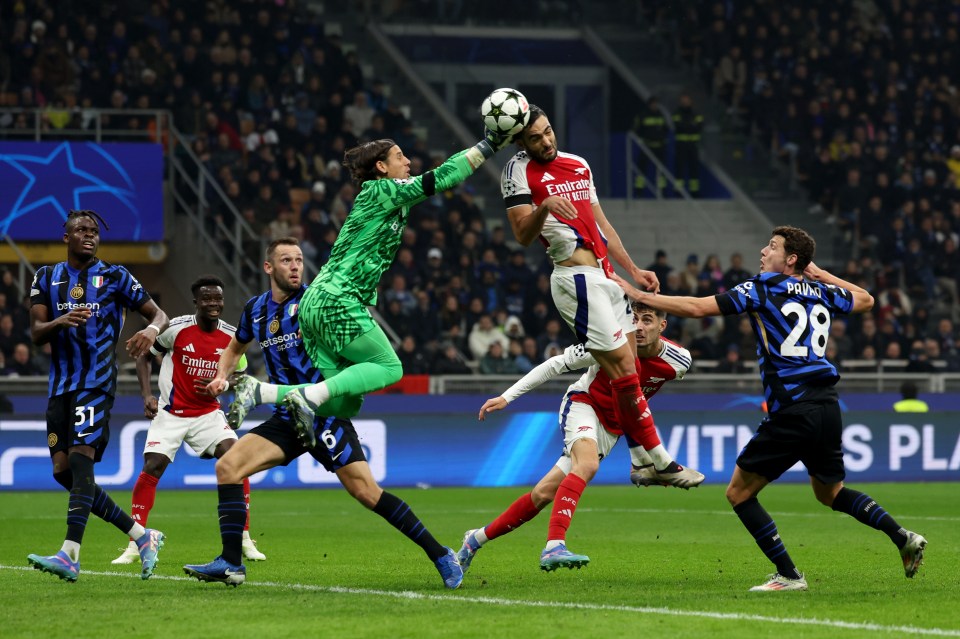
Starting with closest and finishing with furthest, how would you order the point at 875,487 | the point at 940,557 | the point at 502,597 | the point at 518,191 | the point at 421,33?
the point at 502,597, the point at 518,191, the point at 940,557, the point at 875,487, the point at 421,33

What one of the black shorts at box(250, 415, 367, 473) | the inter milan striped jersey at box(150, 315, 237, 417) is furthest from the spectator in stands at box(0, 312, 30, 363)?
the black shorts at box(250, 415, 367, 473)

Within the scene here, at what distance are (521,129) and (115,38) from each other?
710 inches

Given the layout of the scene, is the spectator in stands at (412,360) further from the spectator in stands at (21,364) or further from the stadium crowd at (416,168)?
the spectator in stands at (21,364)

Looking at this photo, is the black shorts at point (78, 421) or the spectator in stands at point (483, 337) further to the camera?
the spectator in stands at point (483, 337)

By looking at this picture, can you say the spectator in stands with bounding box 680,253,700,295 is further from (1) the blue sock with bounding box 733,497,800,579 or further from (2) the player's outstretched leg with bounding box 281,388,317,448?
(2) the player's outstretched leg with bounding box 281,388,317,448

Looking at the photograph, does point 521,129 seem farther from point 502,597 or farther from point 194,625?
point 194,625

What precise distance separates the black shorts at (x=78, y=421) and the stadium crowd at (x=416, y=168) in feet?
38.8

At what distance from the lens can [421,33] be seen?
31.3 metres

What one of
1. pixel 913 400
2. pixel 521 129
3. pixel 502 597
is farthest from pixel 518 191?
pixel 913 400

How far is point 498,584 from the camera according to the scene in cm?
917

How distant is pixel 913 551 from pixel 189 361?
621 cm

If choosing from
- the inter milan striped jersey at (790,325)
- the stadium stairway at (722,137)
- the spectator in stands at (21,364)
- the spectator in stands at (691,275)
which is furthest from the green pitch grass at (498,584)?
the stadium stairway at (722,137)

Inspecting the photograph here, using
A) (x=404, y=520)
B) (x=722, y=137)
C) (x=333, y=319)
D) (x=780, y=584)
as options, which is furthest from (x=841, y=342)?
(x=333, y=319)

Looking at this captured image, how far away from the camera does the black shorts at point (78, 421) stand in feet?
30.3
